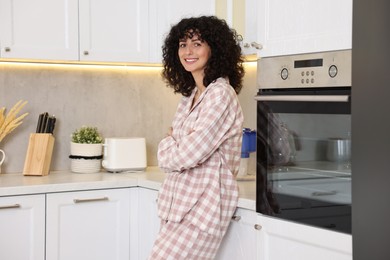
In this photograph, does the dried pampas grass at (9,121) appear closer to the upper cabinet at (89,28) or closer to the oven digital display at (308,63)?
the upper cabinet at (89,28)

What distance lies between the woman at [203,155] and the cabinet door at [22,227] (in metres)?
0.73

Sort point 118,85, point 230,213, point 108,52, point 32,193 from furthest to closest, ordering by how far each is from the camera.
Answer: point 118,85, point 108,52, point 32,193, point 230,213

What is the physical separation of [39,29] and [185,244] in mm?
1445

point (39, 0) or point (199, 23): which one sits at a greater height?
point (39, 0)

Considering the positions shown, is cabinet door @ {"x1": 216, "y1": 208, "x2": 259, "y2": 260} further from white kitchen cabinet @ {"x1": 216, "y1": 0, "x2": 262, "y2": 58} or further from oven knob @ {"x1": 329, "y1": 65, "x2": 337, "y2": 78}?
white kitchen cabinet @ {"x1": 216, "y1": 0, "x2": 262, "y2": 58}

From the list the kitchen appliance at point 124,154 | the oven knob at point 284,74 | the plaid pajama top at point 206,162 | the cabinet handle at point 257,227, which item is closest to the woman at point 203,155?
the plaid pajama top at point 206,162

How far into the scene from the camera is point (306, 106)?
199cm

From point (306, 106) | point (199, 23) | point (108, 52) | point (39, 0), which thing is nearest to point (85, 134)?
point (108, 52)

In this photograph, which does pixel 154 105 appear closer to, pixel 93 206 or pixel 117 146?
pixel 117 146

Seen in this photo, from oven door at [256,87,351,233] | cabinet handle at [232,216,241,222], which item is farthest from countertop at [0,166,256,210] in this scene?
oven door at [256,87,351,233]

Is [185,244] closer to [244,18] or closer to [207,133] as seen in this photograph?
[207,133]

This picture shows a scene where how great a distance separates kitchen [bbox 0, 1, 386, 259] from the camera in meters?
3.32

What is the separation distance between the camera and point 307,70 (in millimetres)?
1982

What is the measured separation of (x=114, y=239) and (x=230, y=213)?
0.95 meters
